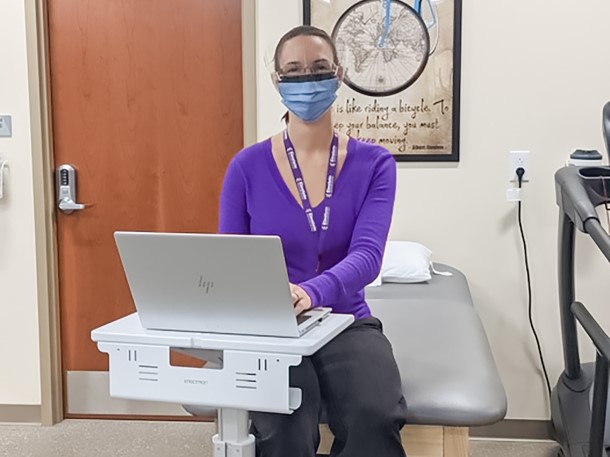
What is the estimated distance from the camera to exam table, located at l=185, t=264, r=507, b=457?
1.52 m

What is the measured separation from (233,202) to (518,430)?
5.24 feet

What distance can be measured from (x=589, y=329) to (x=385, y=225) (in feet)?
1.94

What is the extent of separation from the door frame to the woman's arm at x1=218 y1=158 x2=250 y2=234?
100cm

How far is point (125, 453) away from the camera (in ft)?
8.32

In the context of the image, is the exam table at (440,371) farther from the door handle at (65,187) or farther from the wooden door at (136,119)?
the door handle at (65,187)

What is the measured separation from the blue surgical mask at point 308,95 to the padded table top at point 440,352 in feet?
2.10

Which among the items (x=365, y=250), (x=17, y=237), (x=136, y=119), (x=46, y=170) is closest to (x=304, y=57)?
(x=365, y=250)

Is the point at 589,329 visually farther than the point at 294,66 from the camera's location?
Yes

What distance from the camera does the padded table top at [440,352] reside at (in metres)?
1.52

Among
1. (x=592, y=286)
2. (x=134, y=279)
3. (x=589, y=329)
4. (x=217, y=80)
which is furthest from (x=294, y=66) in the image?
(x=592, y=286)

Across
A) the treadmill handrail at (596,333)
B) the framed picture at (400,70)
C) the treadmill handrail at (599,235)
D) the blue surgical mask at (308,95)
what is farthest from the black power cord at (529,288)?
the blue surgical mask at (308,95)

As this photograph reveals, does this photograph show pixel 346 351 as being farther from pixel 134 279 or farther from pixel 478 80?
Result: pixel 478 80

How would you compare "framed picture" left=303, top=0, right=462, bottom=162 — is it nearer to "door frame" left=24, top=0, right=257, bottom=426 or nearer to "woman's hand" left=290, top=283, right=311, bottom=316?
"door frame" left=24, top=0, right=257, bottom=426

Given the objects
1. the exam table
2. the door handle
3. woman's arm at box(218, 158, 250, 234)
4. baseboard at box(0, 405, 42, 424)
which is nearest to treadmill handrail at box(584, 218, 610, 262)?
the exam table
